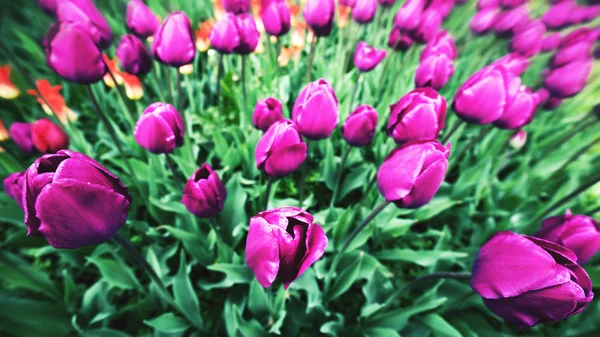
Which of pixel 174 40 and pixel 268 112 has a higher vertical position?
pixel 174 40

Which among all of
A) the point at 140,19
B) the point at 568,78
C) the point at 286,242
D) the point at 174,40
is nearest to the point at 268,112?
the point at 174,40

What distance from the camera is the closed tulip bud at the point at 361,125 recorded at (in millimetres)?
746

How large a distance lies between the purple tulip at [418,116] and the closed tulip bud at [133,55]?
25.6 inches

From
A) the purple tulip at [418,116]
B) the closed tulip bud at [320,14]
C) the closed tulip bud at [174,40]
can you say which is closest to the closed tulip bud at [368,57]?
the closed tulip bud at [320,14]

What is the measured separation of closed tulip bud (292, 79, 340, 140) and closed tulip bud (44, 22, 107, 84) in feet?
1.45

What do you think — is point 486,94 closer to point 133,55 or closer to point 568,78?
point 568,78

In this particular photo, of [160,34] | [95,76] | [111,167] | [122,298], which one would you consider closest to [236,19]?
[160,34]

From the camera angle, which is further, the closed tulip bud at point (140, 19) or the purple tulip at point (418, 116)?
the closed tulip bud at point (140, 19)

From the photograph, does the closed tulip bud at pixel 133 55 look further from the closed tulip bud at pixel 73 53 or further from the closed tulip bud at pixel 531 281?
the closed tulip bud at pixel 531 281

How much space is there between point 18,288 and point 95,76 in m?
0.69

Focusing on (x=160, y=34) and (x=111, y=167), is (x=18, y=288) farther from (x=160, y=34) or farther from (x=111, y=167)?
(x=160, y=34)

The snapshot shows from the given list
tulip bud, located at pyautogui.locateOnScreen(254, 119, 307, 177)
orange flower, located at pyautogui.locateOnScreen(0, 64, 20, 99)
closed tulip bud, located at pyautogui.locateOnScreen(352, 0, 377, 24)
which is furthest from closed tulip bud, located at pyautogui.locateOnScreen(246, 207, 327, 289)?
orange flower, located at pyautogui.locateOnScreen(0, 64, 20, 99)

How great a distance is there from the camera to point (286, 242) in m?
0.47

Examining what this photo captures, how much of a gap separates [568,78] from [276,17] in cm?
90
